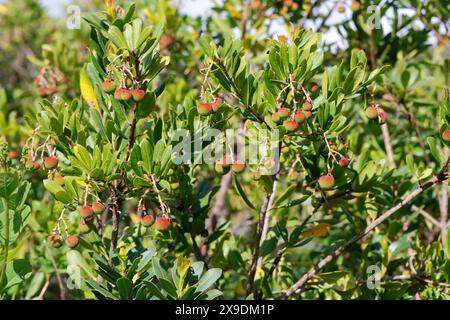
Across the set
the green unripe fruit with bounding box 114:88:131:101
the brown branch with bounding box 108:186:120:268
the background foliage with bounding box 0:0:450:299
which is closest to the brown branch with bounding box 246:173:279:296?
the background foliage with bounding box 0:0:450:299

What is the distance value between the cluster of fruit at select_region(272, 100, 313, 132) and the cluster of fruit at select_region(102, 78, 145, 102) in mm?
312

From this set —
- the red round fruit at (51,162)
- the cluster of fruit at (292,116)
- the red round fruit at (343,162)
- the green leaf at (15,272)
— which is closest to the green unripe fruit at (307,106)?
the cluster of fruit at (292,116)

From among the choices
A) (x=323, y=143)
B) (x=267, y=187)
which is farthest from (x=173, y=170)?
Answer: (x=323, y=143)

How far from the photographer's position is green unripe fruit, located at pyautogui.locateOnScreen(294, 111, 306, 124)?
1.38 m

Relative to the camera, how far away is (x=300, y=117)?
4.53 feet

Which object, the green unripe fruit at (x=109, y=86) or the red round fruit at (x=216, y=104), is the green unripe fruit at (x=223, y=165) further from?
the green unripe fruit at (x=109, y=86)

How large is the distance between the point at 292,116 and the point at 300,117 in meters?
0.02

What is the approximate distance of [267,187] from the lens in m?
1.63

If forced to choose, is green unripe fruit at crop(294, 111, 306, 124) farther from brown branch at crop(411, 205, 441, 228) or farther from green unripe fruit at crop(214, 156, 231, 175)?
brown branch at crop(411, 205, 441, 228)

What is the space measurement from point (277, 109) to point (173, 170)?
1.04ft

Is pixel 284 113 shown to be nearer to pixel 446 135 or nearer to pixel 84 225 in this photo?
pixel 446 135

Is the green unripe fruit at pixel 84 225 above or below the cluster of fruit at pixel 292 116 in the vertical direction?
below

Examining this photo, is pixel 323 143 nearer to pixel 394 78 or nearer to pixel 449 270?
pixel 449 270

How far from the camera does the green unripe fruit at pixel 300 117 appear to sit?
1.38 metres
